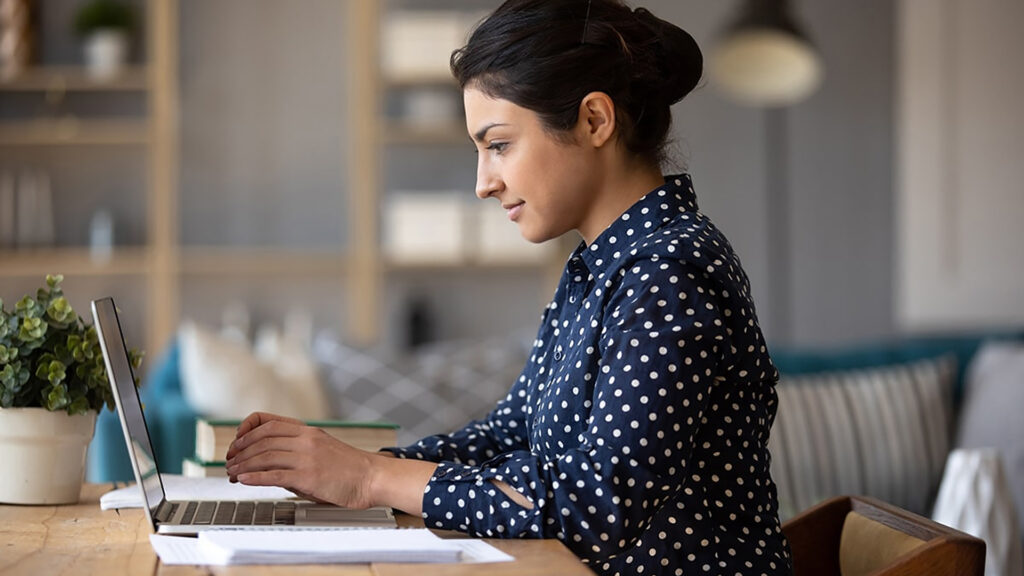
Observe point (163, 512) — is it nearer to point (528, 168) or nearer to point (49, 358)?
point (49, 358)

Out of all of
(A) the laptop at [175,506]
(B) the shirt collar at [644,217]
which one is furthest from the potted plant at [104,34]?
(B) the shirt collar at [644,217]

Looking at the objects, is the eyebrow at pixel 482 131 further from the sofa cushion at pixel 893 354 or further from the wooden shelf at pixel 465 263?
the wooden shelf at pixel 465 263

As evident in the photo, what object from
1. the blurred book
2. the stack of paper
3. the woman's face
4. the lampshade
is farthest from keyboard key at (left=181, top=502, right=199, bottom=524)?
the lampshade

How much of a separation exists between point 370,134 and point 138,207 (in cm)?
106

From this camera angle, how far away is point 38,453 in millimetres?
1554

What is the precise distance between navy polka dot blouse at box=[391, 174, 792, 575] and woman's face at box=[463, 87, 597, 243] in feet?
0.19

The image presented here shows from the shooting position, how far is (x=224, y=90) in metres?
5.40

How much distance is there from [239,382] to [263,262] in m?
1.68

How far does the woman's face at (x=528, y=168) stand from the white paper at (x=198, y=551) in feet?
1.41

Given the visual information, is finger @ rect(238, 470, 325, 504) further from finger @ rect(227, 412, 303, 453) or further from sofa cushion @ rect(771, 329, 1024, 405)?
sofa cushion @ rect(771, 329, 1024, 405)

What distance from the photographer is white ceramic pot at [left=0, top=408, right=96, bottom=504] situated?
1.54m

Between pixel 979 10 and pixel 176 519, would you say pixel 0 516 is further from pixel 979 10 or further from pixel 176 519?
pixel 979 10

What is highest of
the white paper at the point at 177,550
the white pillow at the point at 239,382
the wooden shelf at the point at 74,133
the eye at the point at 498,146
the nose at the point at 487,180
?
the wooden shelf at the point at 74,133

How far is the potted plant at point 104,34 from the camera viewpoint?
509cm
